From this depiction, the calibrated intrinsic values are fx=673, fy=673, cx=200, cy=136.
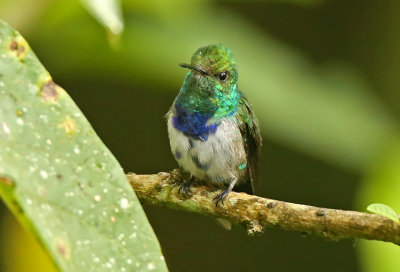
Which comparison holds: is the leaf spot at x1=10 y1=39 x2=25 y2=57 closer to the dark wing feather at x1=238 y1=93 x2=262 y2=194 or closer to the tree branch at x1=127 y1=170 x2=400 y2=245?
the tree branch at x1=127 y1=170 x2=400 y2=245

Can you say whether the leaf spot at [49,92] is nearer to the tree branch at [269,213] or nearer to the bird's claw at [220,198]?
the tree branch at [269,213]

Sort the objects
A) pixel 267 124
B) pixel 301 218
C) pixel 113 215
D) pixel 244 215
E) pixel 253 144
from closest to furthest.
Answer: pixel 113 215
pixel 301 218
pixel 244 215
pixel 253 144
pixel 267 124

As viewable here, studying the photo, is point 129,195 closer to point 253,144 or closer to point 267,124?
point 253,144

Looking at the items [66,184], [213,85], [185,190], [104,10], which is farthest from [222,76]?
[66,184]

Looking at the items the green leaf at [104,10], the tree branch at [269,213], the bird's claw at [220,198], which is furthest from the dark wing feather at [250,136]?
the green leaf at [104,10]

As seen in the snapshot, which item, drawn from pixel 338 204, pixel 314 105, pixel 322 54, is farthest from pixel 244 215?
pixel 322 54

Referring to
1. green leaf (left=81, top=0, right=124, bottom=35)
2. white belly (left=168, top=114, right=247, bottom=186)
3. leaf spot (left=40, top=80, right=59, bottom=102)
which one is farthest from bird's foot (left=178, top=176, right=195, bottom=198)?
leaf spot (left=40, top=80, right=59, bottom=102)
